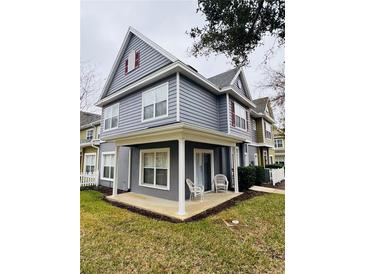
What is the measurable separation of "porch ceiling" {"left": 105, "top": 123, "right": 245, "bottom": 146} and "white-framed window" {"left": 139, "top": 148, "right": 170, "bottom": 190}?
87cm

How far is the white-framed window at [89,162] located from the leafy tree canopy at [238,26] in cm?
826

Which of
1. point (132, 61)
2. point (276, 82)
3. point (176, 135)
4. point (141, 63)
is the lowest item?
point (176, 135)

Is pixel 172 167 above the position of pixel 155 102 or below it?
below

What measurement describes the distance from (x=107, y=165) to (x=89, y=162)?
1972mm

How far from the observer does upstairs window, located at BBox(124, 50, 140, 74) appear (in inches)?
273

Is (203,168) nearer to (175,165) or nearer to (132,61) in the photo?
(175,165)

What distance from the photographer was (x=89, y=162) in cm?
971

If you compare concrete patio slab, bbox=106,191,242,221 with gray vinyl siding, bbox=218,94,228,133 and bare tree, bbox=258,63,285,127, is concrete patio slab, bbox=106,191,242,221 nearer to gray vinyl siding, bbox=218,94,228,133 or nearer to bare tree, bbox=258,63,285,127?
gray vinyl siding, bbox=218,94,228,133

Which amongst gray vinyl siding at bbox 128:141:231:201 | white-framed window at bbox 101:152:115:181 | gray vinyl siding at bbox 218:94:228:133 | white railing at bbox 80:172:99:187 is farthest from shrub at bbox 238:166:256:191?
white railing at bbox 80:172:99:187

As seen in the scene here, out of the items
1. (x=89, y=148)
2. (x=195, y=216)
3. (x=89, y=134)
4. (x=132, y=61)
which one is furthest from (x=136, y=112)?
(x=89, y=134)

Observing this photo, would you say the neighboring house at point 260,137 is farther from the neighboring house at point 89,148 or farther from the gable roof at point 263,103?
the neighboring house at point 89,148
